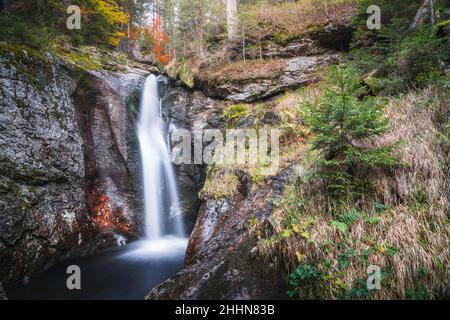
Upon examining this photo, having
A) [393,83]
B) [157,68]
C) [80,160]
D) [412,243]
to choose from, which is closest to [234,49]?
[157,68]

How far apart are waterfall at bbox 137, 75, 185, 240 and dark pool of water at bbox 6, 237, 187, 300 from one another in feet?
4.51

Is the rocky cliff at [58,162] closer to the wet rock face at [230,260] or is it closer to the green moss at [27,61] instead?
the green moss at [27,61]

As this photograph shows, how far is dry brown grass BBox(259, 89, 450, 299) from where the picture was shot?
2917 millimetres

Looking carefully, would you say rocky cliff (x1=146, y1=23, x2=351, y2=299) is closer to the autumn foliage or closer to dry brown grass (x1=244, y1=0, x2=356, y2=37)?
dry brown grass (x1=244, y1=0, x2=356, y2=37)

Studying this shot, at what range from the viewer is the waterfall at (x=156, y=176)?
33.4 feet

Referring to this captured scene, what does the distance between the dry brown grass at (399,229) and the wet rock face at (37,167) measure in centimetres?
608

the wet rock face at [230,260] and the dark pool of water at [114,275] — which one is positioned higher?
the wet rock face at [230,260]

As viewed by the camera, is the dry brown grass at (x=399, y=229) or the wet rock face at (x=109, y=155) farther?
the wet rock face at (x=109, y=155)

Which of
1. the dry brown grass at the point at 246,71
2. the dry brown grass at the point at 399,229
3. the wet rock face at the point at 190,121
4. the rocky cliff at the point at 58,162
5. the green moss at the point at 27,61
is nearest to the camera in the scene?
the dry brown grass at the point at 399,229

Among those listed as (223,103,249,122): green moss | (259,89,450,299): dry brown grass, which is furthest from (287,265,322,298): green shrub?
(223,103,249,122): green moss

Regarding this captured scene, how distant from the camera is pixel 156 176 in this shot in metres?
10.8

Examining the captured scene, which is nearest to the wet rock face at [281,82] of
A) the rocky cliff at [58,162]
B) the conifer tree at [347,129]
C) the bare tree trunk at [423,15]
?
the bare tree trunk at [423,15]

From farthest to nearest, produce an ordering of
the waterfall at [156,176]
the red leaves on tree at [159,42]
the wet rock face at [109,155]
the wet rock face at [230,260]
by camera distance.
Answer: the red leaves on tree at [159,42] < the waterfall at [156,176] < the wet rock face at [109,155] < the wet rock face at [230,260]

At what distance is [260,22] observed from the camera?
12094 mm
